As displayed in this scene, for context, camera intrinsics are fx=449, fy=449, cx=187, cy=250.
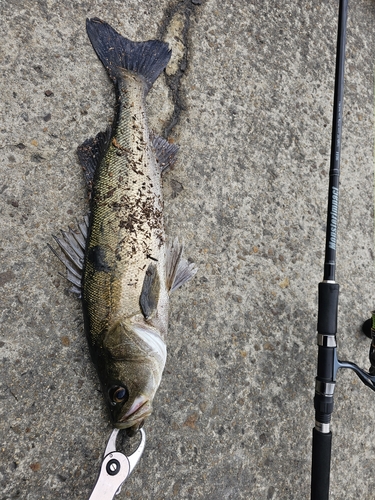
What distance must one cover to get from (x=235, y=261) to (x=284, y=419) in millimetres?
869

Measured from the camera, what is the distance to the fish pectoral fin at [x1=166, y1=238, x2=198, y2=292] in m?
2.06

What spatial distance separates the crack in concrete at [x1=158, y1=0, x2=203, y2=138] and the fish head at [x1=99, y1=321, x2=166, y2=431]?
1.05 m

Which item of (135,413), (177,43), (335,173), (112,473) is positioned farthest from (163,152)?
(112,473)

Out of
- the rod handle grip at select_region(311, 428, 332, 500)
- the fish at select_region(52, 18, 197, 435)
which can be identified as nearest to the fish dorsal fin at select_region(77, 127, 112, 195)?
the fish at select_region(52, 18, 197, 435)

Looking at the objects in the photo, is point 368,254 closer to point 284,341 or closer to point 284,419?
point 284,341

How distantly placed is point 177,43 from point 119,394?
179 centimetres

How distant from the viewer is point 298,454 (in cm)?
236

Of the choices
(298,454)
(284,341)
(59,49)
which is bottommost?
(298,454)

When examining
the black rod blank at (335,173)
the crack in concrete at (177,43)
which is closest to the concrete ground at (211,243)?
the crack in concrete at (177,43)

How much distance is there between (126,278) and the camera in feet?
6.06

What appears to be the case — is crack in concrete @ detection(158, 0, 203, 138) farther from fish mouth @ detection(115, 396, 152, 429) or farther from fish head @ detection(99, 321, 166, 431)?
fish mouth @ detection(115, 396, 152, 429)

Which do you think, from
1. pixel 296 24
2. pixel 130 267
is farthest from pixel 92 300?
pixel 296 24

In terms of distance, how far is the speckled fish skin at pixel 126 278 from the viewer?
181 cm

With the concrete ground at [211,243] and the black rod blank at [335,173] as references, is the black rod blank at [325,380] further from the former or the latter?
the concrete ground at [211,243]
